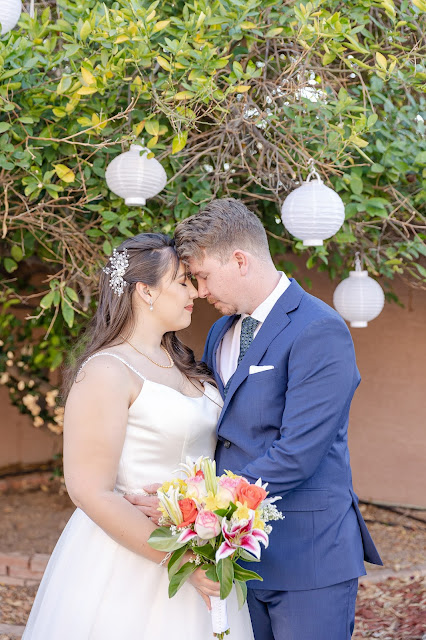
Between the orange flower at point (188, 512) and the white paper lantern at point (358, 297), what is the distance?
2363mm

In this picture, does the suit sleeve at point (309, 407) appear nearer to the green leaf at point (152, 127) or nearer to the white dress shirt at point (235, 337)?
the white dress shirt at point (235, 337)

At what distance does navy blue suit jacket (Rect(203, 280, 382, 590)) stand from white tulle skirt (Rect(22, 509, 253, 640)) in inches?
8.3

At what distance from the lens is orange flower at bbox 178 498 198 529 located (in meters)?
2.04

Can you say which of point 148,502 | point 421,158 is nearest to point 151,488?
point 148,502

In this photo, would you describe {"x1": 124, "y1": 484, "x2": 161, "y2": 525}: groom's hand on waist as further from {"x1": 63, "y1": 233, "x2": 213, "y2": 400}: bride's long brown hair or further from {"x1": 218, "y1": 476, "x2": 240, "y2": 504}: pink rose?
{"x1": 63, "y1": 233, "x2": 213, "y2": 400}: bride's long brown hair

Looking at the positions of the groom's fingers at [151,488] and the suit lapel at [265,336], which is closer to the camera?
the groom's fingers at [151,488]

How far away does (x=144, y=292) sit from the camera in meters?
2.70

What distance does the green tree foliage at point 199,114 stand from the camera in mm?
3211

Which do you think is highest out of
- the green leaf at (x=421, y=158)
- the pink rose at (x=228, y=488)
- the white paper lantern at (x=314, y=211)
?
the green leaf at (x=421, y=158)

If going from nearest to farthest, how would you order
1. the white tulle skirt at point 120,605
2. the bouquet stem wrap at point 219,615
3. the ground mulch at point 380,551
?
the bouquet stem wrap at point 219,615 → the white tulle skirt at point 120,605 → the ground mulch at point 380,551

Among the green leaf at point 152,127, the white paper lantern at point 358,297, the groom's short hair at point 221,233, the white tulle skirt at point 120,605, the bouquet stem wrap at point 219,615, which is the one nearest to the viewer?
the bouquet stem wrap at point 219,615

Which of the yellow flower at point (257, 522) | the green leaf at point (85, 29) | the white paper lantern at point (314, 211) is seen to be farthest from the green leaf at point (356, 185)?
the yellow flower at point (257, 522)

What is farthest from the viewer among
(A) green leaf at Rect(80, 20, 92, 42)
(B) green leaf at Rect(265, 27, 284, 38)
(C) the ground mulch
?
(C) the ground mulch

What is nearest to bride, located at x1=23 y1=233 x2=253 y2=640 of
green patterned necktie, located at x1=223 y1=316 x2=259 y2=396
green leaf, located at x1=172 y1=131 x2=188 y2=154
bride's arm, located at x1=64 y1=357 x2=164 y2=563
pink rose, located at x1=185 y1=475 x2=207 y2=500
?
bride's arm, located at x1=64 y1=357 x2=164 y2=563
